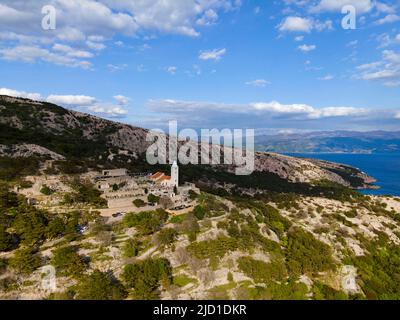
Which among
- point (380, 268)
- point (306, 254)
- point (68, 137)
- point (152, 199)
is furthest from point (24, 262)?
point (68, 137)

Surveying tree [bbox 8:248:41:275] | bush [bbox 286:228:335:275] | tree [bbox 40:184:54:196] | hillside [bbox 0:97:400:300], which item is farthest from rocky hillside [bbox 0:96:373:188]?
bush [bbox 286:228:335:275]

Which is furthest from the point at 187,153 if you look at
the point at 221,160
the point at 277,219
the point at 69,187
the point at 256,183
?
the point at 69,187

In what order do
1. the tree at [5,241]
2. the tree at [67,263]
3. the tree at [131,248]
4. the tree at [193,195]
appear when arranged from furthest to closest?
the tree at [193,195]
the tree at [131,248]
the tree at [5,241]
the tree at [67,263]

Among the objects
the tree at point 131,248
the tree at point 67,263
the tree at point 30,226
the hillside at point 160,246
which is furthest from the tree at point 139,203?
the tree at point 67,263

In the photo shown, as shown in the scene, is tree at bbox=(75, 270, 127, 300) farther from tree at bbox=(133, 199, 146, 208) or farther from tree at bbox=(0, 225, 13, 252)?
tree at bbox=(133, 199, 146, 208)

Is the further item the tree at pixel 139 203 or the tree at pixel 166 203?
the tree at pixel 166 203

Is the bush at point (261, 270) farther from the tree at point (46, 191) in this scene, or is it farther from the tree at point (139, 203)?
the tree at point (46, 191)

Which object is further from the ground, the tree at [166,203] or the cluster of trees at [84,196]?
the cluster of trees at [84,196]
